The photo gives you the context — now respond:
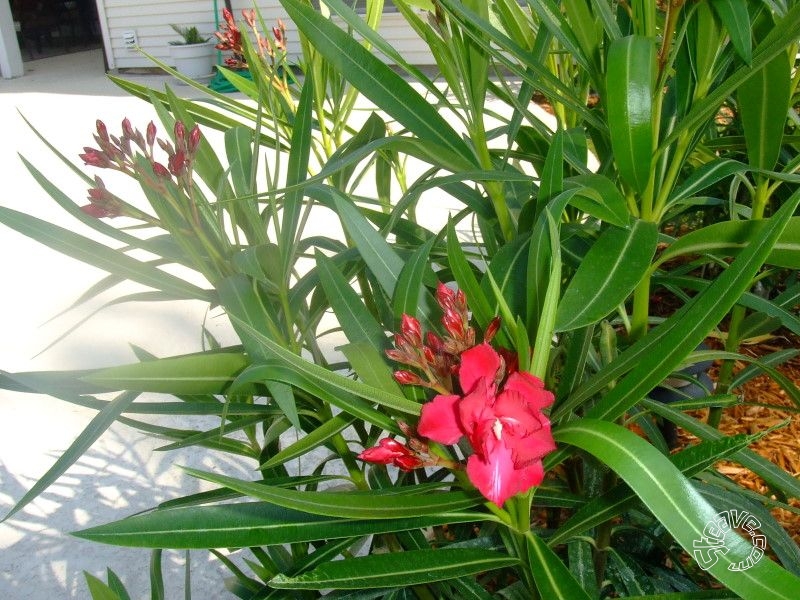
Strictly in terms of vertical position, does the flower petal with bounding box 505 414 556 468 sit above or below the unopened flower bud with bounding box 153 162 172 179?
below

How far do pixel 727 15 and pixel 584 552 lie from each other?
0.53 meters

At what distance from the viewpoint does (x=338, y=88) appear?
1.07m

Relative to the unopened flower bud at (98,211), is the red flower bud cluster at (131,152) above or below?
above

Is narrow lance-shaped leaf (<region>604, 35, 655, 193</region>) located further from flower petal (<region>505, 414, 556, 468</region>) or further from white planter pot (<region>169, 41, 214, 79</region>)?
white planter pot (<region>169, 41, 214, 79</region>)

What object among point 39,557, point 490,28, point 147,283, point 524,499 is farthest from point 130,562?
point 490,28

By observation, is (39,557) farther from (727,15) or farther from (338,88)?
(727,15)

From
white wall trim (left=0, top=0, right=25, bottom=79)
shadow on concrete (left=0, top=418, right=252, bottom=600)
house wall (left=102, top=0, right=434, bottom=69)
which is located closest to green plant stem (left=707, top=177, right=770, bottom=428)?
shadow on concrete (left=0, top=418, right=252, bottom=600)

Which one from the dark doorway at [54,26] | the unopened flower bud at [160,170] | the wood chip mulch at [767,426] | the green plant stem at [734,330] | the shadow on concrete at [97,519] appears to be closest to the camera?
the unopened flower bud at [160,170]

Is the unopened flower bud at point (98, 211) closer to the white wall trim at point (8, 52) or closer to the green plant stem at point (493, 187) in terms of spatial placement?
the green plant stem at point (493, 187)

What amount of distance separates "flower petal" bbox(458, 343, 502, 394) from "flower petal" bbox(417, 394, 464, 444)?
0.06ft

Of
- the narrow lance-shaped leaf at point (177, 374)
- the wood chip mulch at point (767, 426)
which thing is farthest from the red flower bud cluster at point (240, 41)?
the wood chip mulch at point (767, 426)

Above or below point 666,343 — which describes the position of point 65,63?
below

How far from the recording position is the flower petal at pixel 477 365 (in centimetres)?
45

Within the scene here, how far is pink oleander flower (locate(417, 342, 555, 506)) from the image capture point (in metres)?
0.45
